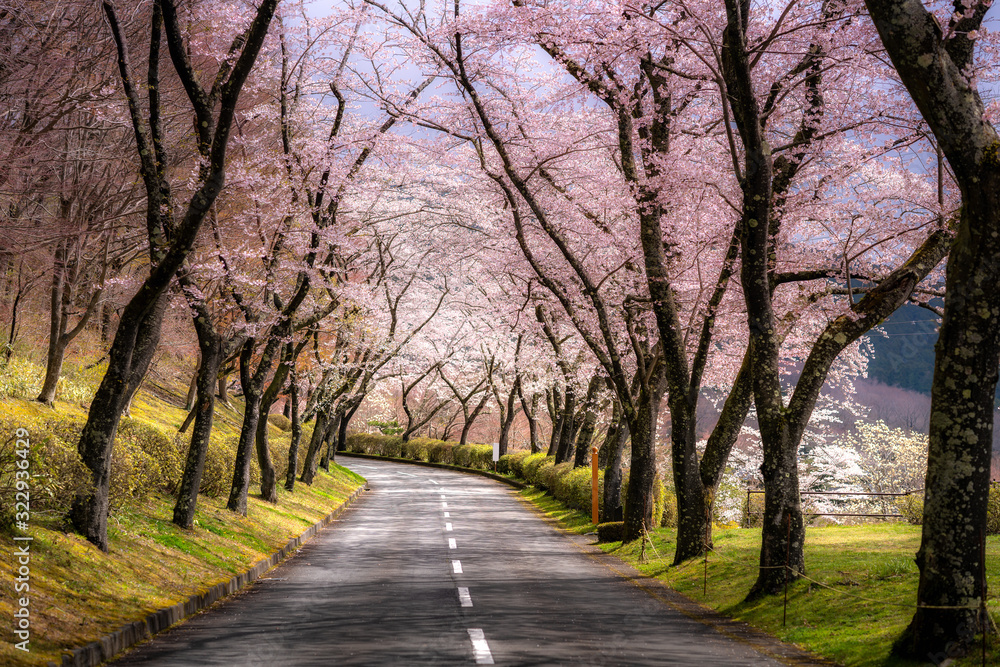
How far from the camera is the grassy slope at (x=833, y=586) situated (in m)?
8.17

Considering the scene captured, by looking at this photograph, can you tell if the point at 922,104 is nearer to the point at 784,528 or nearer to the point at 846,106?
the point at 784,528

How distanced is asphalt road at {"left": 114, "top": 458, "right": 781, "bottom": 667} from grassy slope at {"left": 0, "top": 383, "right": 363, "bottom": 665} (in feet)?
1.80

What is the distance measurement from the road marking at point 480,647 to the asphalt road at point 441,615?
0.01 metres

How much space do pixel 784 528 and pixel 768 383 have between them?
1.93 meters

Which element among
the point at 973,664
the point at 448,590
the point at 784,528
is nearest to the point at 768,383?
the point at 784,528

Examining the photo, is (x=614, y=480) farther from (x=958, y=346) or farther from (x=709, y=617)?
(x=958, y=346)

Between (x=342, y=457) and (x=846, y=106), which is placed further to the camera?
(x=342, y=457)

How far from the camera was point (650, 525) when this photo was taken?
1891cm

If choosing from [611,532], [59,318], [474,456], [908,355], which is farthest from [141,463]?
[908,355]

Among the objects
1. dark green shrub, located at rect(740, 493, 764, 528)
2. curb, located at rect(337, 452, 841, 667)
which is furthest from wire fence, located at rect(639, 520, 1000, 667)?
dark green shrub, located at rect(740, 493, 764, 528)

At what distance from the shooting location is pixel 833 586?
10.7 metres

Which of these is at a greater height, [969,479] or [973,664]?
[969,479]

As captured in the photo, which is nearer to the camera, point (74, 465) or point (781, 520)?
point (74, 465)

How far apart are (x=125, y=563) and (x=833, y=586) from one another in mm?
9341
